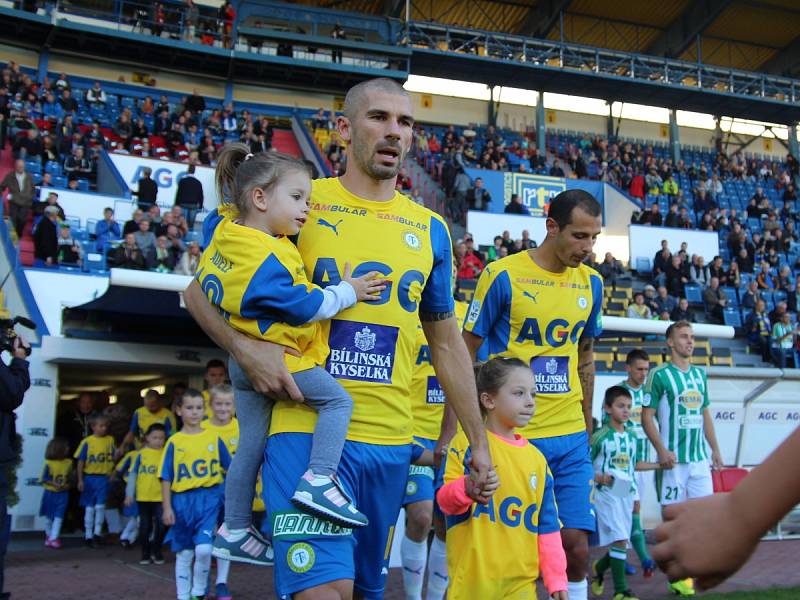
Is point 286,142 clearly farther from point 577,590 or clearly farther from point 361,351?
point 361,351

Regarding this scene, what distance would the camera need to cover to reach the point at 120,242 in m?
15.3

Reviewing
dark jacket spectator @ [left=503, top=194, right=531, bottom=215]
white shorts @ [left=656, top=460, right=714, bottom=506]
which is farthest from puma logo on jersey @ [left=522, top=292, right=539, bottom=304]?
dark jacket spectator @ [left=503, top=194, right=531, bottom=215]

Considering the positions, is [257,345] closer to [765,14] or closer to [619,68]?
[619,68]

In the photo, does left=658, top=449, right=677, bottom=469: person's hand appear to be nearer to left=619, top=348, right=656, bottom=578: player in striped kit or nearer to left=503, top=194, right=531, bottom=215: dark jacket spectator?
left=619, top=348, right=656, bottom=578: player in striped kit

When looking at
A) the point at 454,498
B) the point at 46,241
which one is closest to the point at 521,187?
the point at 46,241

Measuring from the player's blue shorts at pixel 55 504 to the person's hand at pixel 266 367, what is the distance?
9.71 m

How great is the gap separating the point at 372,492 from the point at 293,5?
31.8 meters

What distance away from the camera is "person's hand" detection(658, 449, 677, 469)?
7543 millimetres

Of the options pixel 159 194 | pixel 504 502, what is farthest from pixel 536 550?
pixel 159 194

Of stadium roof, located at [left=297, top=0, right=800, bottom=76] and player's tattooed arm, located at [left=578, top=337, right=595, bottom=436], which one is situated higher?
stadium roof, located at [left=297, top=0, right=800, bottom=76]

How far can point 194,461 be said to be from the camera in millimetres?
7777

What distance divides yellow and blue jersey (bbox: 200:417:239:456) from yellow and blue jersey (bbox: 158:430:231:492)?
0.05 meters

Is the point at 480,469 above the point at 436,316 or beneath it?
beneath

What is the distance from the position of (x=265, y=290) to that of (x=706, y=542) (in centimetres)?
186
